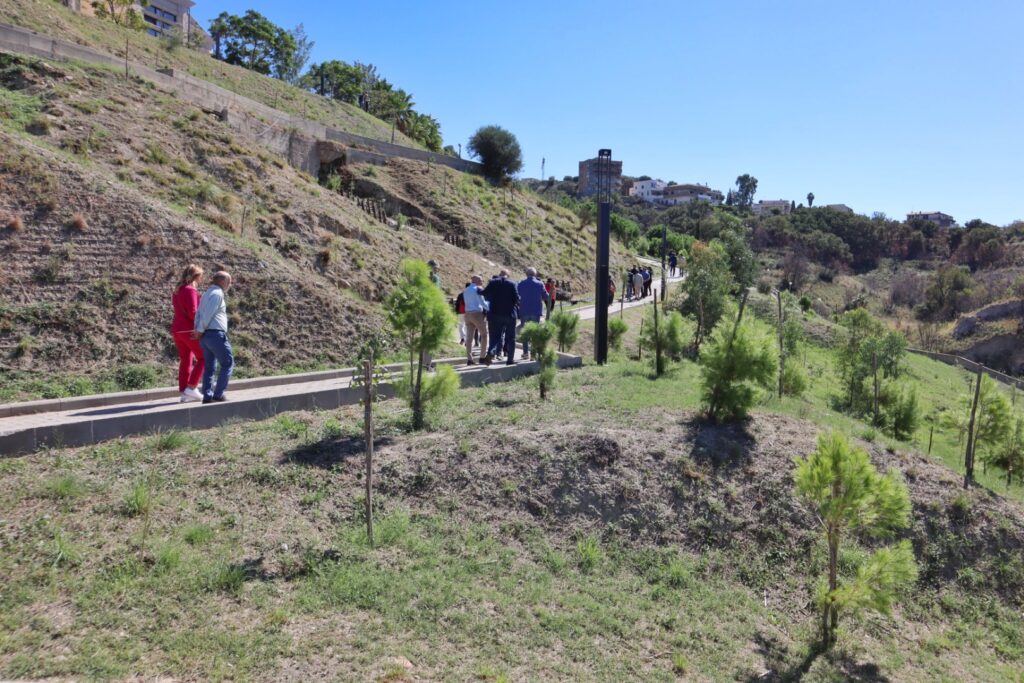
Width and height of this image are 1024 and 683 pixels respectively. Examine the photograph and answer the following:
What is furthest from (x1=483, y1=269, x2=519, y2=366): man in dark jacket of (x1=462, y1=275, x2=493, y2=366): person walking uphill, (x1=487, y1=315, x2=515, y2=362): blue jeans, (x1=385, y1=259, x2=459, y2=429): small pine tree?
(x1=385, y1=259, x2=459, y2=429): small pine tree

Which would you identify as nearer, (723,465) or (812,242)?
(723,465)

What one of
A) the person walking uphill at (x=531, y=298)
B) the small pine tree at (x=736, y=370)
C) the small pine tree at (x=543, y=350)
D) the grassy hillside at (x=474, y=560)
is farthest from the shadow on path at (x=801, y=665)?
the person walking uphill at (x=531, y=298)

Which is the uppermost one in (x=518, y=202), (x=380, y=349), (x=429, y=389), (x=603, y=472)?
(x=518, y=202)

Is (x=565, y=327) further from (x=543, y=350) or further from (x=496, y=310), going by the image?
(x=543, y=350)

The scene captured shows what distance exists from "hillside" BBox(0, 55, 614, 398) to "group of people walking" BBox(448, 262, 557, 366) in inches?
89.5

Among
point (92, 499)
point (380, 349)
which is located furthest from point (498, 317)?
point (92, 499)

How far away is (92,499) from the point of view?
540 cm

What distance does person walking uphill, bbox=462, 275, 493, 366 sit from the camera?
1089 centimetres

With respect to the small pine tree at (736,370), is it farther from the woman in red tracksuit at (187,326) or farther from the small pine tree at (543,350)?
the woman in red tracksuit at (187,326)

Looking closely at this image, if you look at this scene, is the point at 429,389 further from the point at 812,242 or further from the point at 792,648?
the point at 812,242

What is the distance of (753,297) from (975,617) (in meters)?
28.3

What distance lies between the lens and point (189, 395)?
25.4ft

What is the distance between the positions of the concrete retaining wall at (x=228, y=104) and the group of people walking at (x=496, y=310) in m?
13.2

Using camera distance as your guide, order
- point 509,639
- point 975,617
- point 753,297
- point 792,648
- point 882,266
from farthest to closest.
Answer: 1. point 882,266
2. point 753,297
3. point 975,617
4. point 792,648
5. point 509,639
